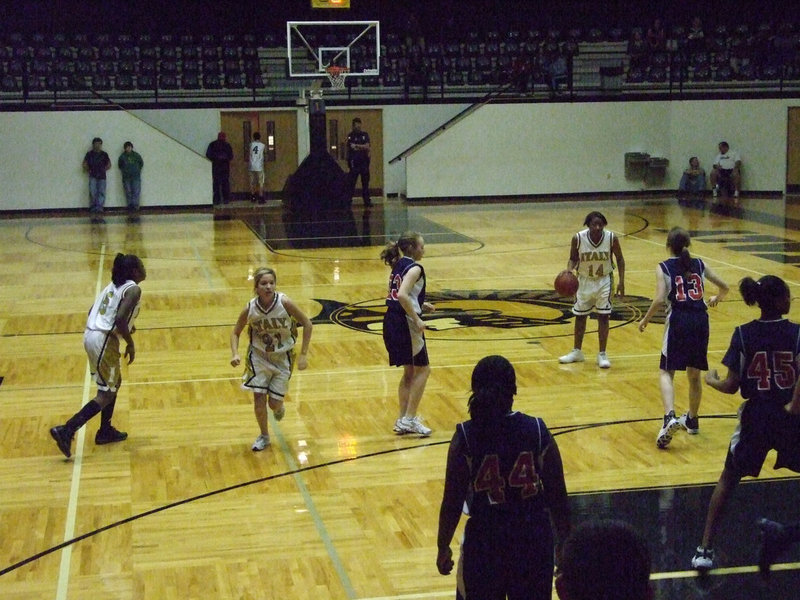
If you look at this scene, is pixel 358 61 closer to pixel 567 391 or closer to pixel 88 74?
pixel 88 74

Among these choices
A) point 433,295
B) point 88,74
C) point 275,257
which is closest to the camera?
point 433,295

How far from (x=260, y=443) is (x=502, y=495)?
14.8 ft

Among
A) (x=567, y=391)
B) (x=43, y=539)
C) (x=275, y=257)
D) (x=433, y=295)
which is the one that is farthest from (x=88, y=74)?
(x=43, y=539)

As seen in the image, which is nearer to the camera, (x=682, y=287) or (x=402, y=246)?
(x=682, y=287)

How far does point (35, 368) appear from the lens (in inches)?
454

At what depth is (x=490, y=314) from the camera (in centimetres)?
1393

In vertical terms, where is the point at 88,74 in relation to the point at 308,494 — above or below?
above

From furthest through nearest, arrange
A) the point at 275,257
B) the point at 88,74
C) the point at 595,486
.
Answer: the point at 88,74 → the point at 275,257 → the point at 595,486

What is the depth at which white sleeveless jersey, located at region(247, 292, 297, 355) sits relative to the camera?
27.5ft

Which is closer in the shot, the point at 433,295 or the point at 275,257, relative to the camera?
the point at 433,295

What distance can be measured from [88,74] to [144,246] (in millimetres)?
10761

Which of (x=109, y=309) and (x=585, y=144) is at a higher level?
(x=585, y=144)

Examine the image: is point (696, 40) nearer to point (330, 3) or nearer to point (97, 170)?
point (330, 3)

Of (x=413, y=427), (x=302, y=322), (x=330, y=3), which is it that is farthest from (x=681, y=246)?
(x=330, y=3)
